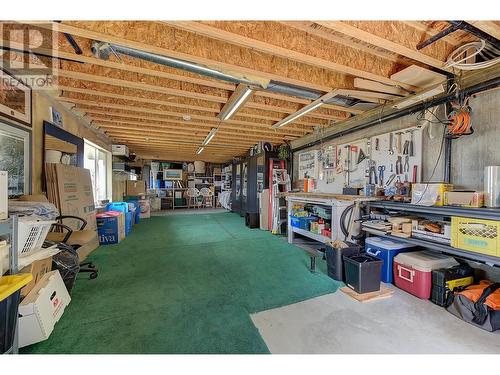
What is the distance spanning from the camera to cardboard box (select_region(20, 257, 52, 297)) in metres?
1.76

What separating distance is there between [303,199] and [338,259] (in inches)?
64.0

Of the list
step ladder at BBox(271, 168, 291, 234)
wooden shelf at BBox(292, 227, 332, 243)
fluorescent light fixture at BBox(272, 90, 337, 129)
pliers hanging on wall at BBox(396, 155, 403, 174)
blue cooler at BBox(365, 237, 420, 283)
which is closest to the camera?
blue cooler at BBox(365, 237, 420, 283)

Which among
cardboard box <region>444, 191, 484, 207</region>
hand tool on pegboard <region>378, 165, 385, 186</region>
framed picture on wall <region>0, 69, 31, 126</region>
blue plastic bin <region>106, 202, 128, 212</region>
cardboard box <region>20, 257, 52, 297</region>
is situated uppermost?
framed picture on wall <region>0, 69, 31, 126</region>

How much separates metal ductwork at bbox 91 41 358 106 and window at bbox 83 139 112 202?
3678 millimetres

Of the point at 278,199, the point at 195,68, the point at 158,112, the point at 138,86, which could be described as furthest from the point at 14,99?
the point at 278,199

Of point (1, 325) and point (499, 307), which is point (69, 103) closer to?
point (1, 325)

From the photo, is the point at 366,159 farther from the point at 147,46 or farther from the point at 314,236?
the point at 147,46

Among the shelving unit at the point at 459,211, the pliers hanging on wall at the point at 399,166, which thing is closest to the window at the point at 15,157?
the shelving unit at the point at 459,211

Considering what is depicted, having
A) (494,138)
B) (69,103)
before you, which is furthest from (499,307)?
(69,103)

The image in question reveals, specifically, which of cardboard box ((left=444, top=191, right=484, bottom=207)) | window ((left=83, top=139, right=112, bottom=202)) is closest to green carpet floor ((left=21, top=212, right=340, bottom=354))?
cardboard box ((left=444, top=191, right=484, bottom=207))

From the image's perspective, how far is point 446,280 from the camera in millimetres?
2133

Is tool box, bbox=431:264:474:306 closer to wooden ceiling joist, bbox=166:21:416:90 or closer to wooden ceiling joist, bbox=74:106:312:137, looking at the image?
wooden ceiling joist, bbox=166:21:416:90

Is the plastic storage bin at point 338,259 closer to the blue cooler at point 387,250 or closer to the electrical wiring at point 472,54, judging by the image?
the blue cooler at point 387,250

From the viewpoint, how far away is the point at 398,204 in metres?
2.59
